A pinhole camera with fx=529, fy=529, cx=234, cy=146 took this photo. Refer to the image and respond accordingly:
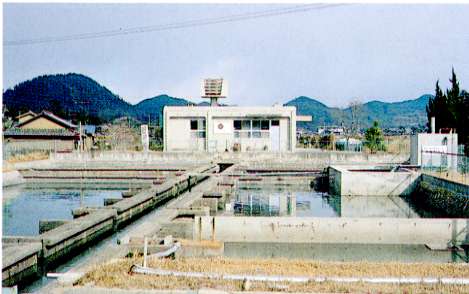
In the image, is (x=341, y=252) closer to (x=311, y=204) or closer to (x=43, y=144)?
(x=311, y=204)

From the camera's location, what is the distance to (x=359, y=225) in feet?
29.0

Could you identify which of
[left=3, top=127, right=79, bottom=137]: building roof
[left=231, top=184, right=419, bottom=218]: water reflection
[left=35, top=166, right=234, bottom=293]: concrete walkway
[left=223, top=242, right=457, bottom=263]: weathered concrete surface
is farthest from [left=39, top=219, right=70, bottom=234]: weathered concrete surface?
[left=3, top=127, right=79, bottom=137]: building roof


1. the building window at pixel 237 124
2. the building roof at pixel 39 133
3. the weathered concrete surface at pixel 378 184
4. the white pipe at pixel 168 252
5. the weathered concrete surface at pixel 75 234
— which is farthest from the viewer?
the building roof at pixel 39 133

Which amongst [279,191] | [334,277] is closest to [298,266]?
[334,277]

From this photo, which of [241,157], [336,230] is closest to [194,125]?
[241,157]

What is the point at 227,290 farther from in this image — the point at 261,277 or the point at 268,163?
the point at 268,163

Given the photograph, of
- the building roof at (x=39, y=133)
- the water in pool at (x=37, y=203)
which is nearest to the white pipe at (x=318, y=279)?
the water in pool at (x=37, y=203)

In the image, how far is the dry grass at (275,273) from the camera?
449 cm

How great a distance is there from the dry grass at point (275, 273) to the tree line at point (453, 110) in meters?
13.1

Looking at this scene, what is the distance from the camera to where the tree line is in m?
19.9

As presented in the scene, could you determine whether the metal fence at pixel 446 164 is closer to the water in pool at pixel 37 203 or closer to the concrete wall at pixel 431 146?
the concrete wall at pixel 431 146

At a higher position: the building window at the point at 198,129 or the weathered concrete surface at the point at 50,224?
the building window at the point at 198,129

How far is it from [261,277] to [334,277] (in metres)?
0.68

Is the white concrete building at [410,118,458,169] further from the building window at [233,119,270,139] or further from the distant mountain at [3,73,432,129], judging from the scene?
the distant mountain at [3,73,432,129]
